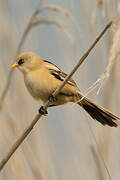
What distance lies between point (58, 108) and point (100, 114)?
0.50m

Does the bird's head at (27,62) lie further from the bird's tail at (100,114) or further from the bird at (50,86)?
the bird's tail at (100,114)

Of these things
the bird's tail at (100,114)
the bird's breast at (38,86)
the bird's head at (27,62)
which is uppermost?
the bird's head at (27,62)

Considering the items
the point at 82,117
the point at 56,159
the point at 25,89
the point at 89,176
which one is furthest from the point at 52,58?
the point at 89,176

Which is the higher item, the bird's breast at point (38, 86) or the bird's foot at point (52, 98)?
the bird's breast at point (38, 86)

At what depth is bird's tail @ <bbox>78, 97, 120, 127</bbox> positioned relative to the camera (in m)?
1.89

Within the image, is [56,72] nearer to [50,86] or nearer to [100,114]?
[50,86]

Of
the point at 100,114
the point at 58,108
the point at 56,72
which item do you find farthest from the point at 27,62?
the point at 100,114

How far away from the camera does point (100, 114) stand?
205 cm

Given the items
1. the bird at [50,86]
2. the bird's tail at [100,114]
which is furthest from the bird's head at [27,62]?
the bird's tail at [100,114]

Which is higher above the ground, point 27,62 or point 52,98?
point 27,62

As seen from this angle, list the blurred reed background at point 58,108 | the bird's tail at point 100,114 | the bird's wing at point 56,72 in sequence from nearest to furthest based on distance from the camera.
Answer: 1. the bird's tail at point 100,114
2. the blurred reed background at point 58,108
3. the bird's wing at point 56,72

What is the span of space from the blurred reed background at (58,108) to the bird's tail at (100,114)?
89mm

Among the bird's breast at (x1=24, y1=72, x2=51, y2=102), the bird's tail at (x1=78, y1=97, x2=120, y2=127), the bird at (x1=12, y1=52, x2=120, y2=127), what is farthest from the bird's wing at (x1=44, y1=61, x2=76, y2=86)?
the bird's tail at (x1=78, y1=97, x2=120, y2=127)

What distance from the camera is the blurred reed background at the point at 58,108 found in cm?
209
